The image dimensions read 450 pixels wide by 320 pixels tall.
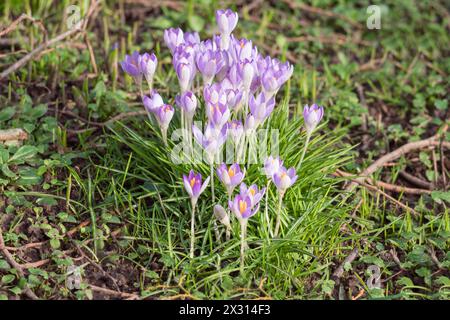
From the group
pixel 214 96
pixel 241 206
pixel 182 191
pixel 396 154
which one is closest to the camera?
pixel 241 206

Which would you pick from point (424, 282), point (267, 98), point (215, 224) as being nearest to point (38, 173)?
point (215, 224)

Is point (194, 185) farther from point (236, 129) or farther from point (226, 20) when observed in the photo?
point (226, 20)

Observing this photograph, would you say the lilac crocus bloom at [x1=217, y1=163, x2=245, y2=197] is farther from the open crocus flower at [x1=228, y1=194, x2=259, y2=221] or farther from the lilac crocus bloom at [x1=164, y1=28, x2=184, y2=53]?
the lilac crocus bloom at [x1=164, y1=28, x2=184, y2=53]

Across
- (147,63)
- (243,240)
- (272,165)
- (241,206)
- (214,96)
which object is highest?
(147,63)

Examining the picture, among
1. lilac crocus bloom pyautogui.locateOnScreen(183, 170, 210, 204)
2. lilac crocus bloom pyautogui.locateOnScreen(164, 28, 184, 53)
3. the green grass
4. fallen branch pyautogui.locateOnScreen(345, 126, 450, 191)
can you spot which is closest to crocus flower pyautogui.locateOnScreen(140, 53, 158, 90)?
lilac crocus bloom pyautogui.locateOnScreen(164, 28, 184, 53)

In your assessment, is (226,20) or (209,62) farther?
(226,20)

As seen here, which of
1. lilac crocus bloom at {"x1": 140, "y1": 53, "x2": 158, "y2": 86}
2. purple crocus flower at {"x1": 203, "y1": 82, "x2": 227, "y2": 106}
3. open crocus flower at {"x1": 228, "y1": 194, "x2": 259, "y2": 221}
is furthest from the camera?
lilac crocus bloom at {"x1": 140, "y1": 53, "x2": 158, "y2": 86}

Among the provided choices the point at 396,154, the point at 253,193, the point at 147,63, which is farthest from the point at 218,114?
the point at 396,154
